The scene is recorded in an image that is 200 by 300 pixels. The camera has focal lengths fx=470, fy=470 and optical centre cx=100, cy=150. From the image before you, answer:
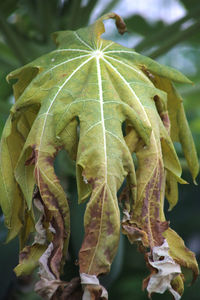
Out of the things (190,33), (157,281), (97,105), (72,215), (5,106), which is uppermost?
(190,33)

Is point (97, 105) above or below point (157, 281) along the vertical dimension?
above

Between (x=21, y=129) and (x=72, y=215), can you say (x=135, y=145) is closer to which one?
(x=21, y=129)

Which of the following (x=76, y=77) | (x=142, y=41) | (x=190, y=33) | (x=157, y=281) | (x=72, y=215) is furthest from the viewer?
(x=142, y=41)

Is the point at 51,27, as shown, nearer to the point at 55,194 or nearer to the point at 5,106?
the point at 5,106

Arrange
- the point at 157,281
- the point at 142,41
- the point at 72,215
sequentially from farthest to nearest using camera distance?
1. the point at 142,41
2. the point at 72,215
3. the point at 157,281

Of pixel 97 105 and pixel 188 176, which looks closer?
pixel 97 105

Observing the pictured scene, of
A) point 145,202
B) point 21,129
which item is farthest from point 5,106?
point 145,202

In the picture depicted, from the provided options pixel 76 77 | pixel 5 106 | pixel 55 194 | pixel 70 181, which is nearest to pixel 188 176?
pixel 70 181
